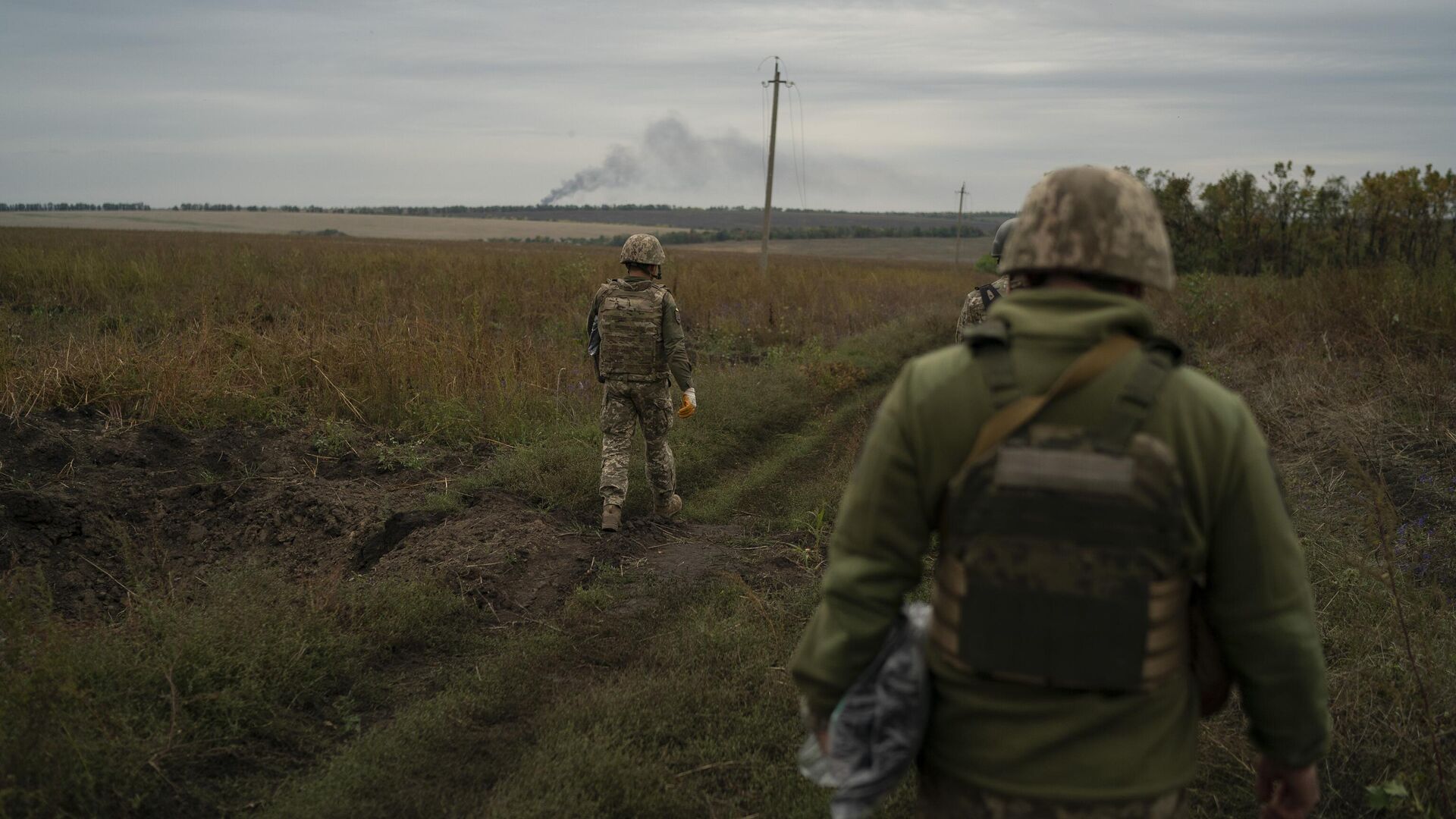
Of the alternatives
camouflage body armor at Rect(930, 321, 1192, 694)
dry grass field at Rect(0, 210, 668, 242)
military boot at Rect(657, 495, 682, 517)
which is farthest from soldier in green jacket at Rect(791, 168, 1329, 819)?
dry grass field at Rect(0, 210, 668, 242)

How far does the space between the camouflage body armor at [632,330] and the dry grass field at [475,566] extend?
100 centimetres

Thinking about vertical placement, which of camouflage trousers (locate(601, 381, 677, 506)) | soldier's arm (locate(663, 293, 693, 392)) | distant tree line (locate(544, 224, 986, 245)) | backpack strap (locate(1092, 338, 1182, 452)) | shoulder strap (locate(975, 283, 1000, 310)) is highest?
distant tree line (locate(544, 224, 986, 245))

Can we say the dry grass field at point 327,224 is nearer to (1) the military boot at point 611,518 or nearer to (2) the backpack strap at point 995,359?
(1) the military boot at point 611,518

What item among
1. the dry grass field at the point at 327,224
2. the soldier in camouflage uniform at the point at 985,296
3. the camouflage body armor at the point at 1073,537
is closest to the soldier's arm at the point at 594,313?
the soldier in camouflage uniform at the point at 985,296

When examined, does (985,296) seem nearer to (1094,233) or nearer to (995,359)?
(1094,233)

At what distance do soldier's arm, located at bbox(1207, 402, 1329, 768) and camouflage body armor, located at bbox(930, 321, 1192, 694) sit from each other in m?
0.09

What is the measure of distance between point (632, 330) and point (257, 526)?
2.71m

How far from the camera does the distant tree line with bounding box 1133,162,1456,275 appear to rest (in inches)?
693

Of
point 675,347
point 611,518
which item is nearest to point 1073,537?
point 611,518

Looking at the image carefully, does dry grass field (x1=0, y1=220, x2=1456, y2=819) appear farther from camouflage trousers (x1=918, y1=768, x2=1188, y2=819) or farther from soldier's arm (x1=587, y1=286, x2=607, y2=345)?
camouflage trousers (x1=918, y1=768, x2=1188, y2=819)

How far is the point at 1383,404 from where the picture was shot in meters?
8.58

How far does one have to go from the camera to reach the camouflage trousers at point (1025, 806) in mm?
1725

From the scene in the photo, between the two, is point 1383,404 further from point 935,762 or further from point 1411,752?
point 935,762

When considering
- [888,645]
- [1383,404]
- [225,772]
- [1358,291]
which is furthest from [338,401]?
[1358,291]
